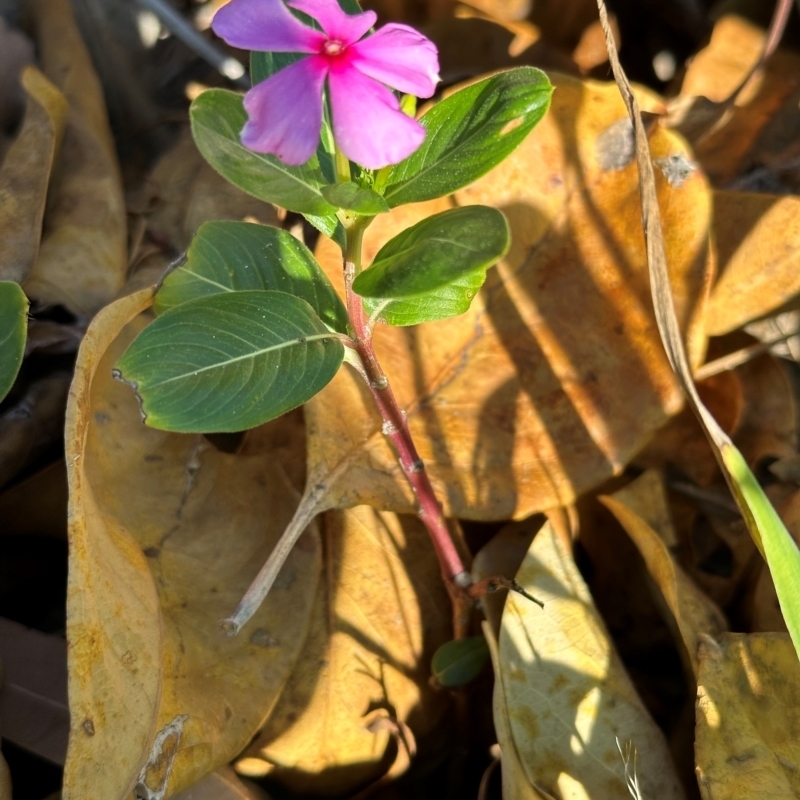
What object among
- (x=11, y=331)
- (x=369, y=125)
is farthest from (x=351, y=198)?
(x=11, y=331)

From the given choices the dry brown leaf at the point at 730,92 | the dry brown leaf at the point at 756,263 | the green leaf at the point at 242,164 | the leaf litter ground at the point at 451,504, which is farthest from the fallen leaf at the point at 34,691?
the dry brown leaf at the point at 730,92

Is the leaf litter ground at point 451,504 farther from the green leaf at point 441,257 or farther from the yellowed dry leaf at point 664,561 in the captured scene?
the green leaf at point 441,257

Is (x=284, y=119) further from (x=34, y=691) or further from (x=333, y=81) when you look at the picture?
(x=34, y=691)

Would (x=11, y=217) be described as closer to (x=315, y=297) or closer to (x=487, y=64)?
(x=315, y=297)

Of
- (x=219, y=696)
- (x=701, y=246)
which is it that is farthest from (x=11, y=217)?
(x=701, y=246)

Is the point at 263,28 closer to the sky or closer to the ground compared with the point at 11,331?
closer to the sky

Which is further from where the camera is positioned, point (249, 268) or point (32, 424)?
point (32, 424)

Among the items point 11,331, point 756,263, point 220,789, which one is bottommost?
point 220,789
